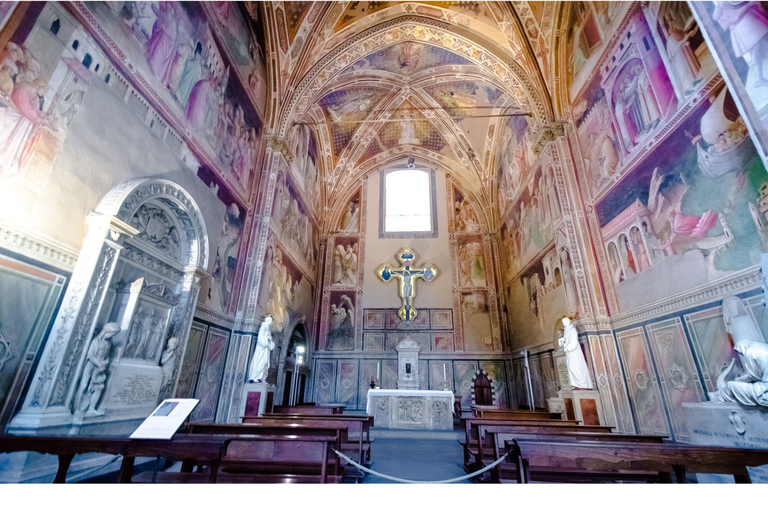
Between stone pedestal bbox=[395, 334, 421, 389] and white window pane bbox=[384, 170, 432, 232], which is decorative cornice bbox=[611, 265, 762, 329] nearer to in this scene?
stone pedestal bbox=[395, 334, 421, 389]

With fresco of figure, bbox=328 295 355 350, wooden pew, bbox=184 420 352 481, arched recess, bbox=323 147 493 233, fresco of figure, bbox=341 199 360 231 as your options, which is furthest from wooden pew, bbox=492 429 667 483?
fresco of figure, bbox=341 199 360 231

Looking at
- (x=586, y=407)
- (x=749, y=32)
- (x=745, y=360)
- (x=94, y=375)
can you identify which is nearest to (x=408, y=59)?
(x=749, y=32)

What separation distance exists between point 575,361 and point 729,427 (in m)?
3.53

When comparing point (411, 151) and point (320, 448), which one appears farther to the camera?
point (411, 151)

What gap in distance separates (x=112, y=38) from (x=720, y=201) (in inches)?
369

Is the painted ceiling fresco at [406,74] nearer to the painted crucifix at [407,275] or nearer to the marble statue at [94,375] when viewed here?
the painted crucifix at [407,275]

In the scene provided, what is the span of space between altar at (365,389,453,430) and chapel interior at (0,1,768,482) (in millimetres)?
61

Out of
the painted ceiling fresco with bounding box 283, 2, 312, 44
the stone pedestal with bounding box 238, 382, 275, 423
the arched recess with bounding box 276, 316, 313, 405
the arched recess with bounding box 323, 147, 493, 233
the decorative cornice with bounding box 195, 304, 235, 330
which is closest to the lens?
the decorative cornice with bounding box 195, 304, 235, 330

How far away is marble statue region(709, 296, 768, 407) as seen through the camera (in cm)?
408

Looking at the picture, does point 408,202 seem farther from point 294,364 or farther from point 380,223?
point 294,364

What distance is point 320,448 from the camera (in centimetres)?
382
